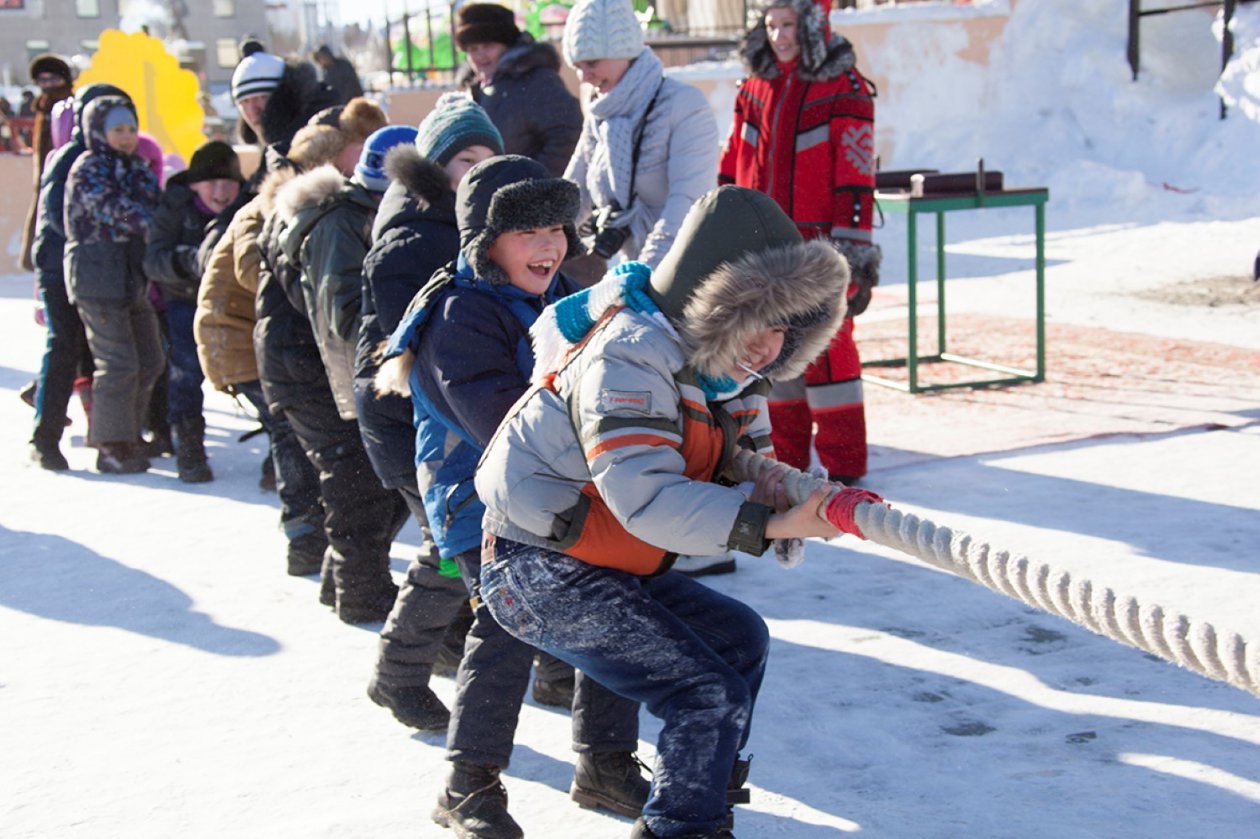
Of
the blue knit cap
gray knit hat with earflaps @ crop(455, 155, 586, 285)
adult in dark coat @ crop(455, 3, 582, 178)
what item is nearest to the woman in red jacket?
adult in dark coat @ crop(455, 3, 582, 178)

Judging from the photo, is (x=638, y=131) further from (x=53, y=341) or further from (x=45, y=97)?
(x=45, y=97)

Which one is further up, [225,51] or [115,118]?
[225,51]

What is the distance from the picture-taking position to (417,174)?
3.69 m

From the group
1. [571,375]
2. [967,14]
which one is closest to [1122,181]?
[967,14]

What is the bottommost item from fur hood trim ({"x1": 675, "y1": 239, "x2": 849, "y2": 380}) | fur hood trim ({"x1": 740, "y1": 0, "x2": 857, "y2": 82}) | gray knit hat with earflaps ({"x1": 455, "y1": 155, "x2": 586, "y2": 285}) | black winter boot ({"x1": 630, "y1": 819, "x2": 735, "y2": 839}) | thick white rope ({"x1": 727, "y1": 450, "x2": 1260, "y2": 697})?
black winter boot ({"x1": 630, "y1": 819, "x2": 735, "y2": 839})

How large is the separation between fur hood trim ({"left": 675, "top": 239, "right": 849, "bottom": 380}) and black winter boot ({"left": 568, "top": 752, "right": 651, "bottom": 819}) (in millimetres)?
1119

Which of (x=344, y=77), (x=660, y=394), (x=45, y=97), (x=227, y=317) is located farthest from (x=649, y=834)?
(x=344, y=77)

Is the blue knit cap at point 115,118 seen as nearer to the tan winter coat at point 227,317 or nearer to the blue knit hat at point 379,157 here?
the tan winter coat at point 227,317

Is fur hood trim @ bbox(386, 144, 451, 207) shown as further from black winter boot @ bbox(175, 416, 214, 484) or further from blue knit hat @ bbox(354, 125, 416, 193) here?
black winter boot @ bbox(175, 416, 214, 484)

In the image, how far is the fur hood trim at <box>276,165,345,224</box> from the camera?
171 inches

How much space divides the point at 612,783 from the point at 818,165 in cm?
303

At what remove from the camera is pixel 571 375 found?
8.38ft

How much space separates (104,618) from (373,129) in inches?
78.0

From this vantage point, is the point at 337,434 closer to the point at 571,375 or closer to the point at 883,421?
the point at 571,375
